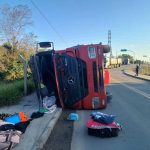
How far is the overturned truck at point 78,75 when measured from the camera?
1299cm

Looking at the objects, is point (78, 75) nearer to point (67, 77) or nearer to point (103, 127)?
point (67, 77)

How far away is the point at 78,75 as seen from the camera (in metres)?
13.0

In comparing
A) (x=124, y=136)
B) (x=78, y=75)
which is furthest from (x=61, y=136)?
(x=78, y=75)

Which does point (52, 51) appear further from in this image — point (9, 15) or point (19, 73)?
point (9, 15)

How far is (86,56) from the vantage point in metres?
13.0

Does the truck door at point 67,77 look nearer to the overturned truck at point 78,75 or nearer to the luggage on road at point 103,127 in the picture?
the overturned truck at point 78,75

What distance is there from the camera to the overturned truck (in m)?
13.0

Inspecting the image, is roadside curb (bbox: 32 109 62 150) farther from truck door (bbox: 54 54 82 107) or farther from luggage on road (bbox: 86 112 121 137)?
truck door (bbox: 54 54 82 107)

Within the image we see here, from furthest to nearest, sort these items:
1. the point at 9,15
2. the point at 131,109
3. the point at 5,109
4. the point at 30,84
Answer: the point at 9,15 → the point at 30,84 → the point at 131,109 → the point at 5,109

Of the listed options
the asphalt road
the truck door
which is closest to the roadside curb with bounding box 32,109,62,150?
the asphalt road

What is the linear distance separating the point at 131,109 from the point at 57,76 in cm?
313

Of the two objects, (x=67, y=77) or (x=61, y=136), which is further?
(x=67, y=77)

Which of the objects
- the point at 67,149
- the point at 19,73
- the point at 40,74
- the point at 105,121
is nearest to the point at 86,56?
the point at 40,74

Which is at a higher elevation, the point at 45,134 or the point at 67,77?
the point at 67,77
